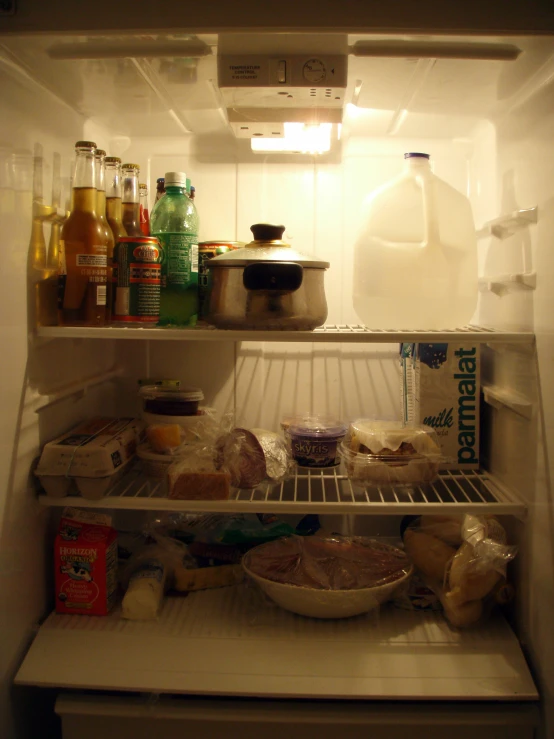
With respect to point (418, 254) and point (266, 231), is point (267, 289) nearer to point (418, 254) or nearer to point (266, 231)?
point (266, 231)

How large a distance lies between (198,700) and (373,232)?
1.00 m

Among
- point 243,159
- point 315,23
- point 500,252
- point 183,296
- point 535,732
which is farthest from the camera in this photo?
point 243,159

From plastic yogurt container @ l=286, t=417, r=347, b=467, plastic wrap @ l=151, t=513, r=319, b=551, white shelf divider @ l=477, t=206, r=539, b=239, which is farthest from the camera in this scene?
plastic wrap @ l=151, t=513, r=319, b=551

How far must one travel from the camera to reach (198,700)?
1.09 metres

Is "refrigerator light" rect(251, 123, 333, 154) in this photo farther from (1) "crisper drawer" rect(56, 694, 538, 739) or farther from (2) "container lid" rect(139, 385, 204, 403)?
(1) "crisper drawer" rect(56, 694, 538, 739)

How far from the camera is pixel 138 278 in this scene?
117cm

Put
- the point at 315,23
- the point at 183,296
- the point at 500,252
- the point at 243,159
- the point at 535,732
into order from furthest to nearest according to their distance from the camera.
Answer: the point at 243,159
the point at 500,252
the point at 183,296
the point at 535,732
the point at 315,23

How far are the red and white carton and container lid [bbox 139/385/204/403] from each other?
29cm

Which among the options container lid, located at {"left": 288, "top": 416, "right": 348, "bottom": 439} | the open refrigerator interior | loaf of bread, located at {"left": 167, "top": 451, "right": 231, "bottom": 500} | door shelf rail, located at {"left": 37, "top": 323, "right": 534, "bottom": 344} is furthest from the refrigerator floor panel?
door shelf rail, located at {"left": 37, "top": 323, "right": 534, "bottom": 344}

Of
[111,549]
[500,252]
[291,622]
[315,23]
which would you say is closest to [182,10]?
[315,23]

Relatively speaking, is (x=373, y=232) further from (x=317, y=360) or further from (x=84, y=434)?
(x=84, y=434)

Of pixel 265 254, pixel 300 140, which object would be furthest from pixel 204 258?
pixel 300 140

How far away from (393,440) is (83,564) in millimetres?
681

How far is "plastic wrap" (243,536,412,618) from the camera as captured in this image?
1157mm
